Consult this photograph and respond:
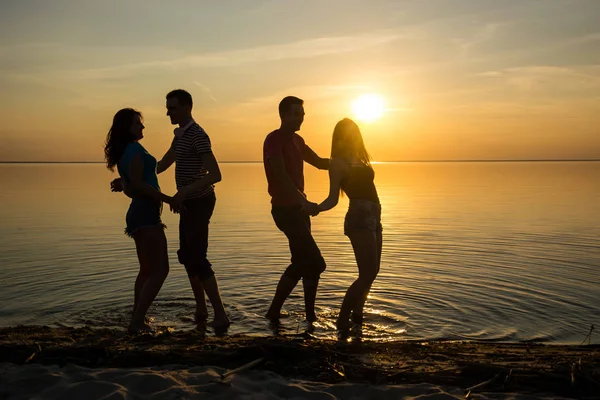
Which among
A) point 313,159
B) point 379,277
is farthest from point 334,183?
point 379,277

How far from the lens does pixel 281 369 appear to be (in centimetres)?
457

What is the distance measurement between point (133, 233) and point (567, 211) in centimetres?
2146

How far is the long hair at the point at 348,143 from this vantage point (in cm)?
643

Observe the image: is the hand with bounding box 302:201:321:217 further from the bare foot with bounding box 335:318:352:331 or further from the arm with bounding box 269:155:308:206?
the bare foot with bounding box 335:318:352:331

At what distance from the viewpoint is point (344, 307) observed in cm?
677

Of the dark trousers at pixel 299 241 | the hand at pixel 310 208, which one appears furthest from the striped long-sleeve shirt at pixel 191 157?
the hand at pixel 310 208

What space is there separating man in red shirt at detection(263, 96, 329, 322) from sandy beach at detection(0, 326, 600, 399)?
171cm

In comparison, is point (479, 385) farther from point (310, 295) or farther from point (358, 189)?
point (310, 295)

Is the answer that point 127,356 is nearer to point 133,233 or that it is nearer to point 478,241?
point 133,233

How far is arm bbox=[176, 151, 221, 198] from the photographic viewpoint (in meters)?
6.08

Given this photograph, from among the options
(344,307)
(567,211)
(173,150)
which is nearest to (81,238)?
(173,150)

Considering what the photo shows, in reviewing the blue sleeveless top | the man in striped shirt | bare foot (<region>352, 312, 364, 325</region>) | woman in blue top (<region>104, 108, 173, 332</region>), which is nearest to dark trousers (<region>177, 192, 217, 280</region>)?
the man in striped shirt

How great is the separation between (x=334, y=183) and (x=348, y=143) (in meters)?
0.48

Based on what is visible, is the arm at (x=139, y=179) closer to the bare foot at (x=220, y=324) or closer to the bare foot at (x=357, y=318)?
the bare foot at (x=220, y=324)
